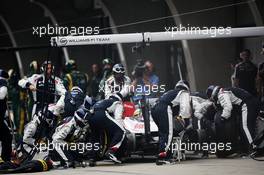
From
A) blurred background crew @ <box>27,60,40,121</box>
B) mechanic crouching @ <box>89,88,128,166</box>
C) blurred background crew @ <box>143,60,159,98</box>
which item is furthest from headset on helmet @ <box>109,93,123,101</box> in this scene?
blurred background crew @ <box>27,60,40,121</box>

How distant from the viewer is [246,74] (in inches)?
663

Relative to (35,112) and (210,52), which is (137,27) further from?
(35,112)

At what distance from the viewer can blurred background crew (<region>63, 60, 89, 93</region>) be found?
17862 millimetres

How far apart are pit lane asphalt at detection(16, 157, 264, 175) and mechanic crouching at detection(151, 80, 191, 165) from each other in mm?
329

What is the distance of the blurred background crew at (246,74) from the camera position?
661 inches

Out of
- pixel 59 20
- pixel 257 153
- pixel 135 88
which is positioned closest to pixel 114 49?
pixel 59 20

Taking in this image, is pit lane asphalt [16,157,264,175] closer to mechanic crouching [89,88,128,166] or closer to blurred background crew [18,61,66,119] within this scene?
mechanic crouching [89,88,128,166]

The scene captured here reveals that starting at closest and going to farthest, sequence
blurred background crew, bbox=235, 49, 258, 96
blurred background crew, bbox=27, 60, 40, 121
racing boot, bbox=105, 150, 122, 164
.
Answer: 1. racing boot, bbox=105, 150, 122, 164
2. blurred background crew, bbox=235, 49, 258, 96
3. blurred background crew, bbox=27, 60, 40, 121

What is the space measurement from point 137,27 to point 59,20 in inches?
122

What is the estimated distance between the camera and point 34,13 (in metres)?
26.2

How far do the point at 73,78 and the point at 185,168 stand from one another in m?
4.28

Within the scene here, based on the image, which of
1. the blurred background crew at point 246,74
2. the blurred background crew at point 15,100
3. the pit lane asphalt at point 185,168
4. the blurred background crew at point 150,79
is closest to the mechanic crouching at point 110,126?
the pit lane asphalt at point 185,168

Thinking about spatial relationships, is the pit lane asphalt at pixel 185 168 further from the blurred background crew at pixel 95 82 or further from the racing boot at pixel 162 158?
the blurred background crew at pixel 95 82

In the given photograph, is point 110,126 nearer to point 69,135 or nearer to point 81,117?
point 81,117
